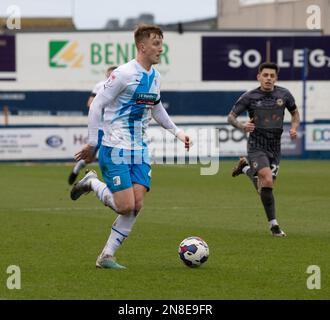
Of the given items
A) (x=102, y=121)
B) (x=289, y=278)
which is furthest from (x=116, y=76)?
(x=289, y=278)

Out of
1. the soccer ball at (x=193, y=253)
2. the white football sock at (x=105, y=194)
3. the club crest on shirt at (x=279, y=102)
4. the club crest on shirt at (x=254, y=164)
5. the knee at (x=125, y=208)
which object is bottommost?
the soccer ball at (x=193, y=253)

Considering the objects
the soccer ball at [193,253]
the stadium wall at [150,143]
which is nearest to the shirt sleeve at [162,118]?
the soccer ball at [193,253]

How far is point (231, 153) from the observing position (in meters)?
37.5

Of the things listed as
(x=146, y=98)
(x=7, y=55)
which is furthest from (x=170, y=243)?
(x=7, y=55)

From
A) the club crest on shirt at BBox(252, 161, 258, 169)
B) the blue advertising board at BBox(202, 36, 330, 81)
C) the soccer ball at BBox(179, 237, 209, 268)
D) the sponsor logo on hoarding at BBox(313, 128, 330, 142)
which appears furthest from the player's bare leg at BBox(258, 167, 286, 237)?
the blue advertising board at BBox(202, 36, 330, 81)

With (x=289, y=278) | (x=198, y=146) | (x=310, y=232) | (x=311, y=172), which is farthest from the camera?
(x=198, y=146)

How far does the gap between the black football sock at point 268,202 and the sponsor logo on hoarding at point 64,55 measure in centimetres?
3085

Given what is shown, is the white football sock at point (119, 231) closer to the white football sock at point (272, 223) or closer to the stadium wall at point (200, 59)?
the white football sock at point (272, 223)

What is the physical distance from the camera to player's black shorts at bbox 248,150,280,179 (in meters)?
15.7

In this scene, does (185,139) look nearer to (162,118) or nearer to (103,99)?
(162,118)

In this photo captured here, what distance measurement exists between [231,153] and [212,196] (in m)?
14.9

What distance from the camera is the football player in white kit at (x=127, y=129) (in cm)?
1134
